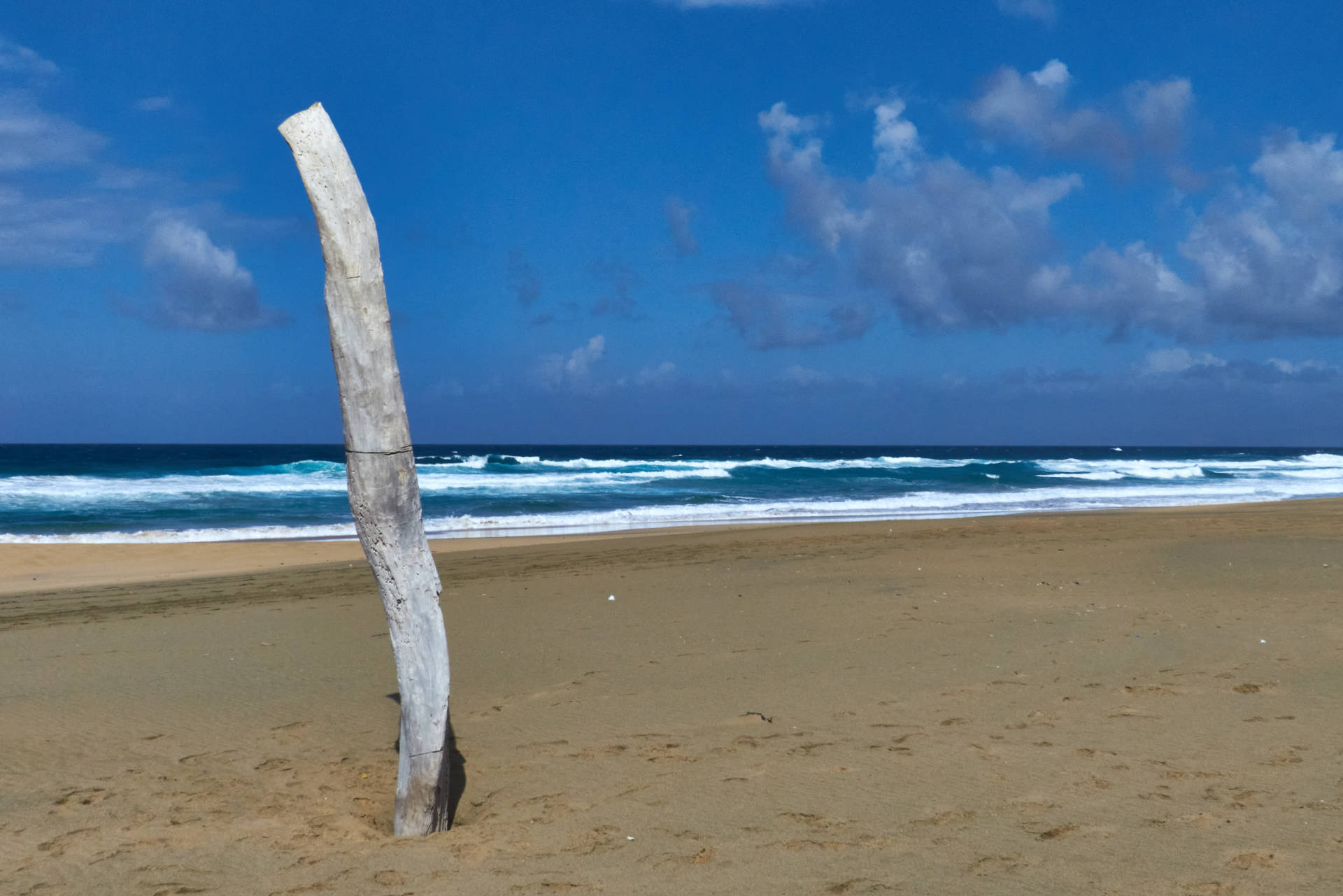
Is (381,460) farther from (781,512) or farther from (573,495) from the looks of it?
(573,495)

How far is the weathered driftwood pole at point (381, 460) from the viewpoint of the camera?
3.45 metres

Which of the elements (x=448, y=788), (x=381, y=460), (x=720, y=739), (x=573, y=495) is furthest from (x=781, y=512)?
(x=381, y=460)

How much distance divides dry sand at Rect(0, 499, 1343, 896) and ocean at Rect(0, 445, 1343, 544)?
11993 mm

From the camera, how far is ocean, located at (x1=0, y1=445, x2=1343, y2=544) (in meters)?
21.6

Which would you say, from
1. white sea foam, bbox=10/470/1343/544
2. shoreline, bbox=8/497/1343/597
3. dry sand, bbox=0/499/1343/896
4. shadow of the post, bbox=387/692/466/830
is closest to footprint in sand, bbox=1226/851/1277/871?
dry sand, bbox=0/499/1343/896

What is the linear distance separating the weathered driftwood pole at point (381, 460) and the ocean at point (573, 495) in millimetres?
15853

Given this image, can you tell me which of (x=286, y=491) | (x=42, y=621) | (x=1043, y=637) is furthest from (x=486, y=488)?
(x=1043, y=637)

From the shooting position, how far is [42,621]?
363 inches

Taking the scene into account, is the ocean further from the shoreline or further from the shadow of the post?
the shadow of the post

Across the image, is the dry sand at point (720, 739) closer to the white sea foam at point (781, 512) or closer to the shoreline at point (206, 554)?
the shoreline at point (206, 554)

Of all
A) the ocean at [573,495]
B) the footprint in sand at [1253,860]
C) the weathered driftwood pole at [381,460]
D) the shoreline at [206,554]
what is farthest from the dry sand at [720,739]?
the ocean at [573,495]

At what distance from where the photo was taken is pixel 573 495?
3164 centimetres

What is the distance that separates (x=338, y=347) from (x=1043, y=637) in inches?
230

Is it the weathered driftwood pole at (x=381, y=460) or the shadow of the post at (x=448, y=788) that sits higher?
the weathered driftwood pole at (x=381, y=460)
